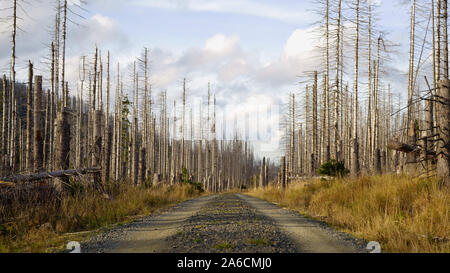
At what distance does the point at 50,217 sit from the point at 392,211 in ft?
30.2

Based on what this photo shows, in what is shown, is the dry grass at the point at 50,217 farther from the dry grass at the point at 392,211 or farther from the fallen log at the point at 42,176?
the dry grass at the point at 392,211

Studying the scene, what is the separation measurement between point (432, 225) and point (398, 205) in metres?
2.06

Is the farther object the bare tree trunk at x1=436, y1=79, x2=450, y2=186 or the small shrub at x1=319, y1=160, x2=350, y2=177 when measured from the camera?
the small shrub at x1=319, y1=160, x2=350, y2=177

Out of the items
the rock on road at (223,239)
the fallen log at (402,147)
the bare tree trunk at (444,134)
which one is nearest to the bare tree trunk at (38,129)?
the rock on road at (223,239)

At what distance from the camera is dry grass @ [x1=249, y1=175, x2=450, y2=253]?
6.43 meters

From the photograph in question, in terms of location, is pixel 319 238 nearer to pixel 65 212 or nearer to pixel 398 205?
pixel 398 205

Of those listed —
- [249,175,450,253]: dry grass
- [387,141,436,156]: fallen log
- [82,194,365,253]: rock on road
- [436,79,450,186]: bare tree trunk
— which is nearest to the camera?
[82,194,365,253]: rock on road

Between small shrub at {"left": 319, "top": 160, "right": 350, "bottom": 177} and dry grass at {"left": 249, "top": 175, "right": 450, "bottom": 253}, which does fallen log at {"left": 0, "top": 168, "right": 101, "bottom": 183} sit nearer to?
dry grass at {"left": 249, "top": 175, "right": 450, "bottom": 253}

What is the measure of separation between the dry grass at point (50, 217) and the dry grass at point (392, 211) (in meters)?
6.68

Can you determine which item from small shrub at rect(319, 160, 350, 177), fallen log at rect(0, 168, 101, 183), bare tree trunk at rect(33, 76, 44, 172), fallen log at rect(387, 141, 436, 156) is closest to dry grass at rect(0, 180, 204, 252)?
fallen log at rect(0, 168, 101, 183)

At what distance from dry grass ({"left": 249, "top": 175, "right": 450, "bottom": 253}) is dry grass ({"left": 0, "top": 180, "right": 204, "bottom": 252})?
6681 millimetres

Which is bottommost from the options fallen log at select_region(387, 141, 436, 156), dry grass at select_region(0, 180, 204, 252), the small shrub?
dry grass at select_region(0, 180, 204, 252)

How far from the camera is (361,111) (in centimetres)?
Result: 5628

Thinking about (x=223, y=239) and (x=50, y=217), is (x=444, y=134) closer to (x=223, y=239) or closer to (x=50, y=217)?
(x=223, y=239)
